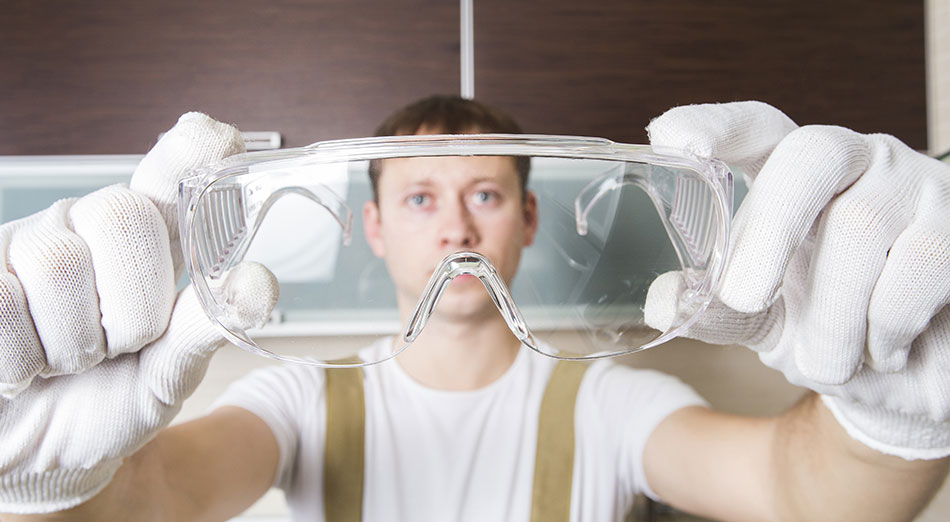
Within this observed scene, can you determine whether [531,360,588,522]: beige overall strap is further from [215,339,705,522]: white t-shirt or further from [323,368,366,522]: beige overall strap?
[323,368,366,522]: beige overall strap

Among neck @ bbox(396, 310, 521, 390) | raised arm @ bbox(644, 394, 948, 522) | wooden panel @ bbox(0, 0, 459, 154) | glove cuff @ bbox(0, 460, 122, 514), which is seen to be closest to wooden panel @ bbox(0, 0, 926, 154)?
wooden panel @ bbox(0, 0, 459, 154)

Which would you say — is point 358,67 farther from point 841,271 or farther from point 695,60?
point 841,271

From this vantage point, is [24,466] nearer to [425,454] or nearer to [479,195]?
[479,195]

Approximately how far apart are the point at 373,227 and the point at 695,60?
87 cm

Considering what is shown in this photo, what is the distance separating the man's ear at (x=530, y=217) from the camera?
1.68ft

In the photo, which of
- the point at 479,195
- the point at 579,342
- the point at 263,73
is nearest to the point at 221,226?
the point at 479,195

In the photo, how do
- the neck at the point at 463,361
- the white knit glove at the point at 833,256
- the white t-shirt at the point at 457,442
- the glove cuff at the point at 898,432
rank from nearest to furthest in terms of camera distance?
the white knit glove at the point at 833,256, the glove cuff at the point at 898,432, the neck at the point at 463,361, the white t-shirt at the point at 457,442

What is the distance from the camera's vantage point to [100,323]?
Answer: 46 centimetres

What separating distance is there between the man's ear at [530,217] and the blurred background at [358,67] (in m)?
0.59

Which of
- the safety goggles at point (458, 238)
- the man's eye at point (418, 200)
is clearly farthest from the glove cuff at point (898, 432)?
the man's eye at point (418, 200)

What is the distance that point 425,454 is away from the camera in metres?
→ 1.08

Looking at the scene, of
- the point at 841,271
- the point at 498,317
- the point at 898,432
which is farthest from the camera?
the point at 498,317

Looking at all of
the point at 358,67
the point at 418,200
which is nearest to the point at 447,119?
the point at 358,67

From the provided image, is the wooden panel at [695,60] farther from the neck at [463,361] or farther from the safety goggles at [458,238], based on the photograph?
the safety goggles at [458,238]
